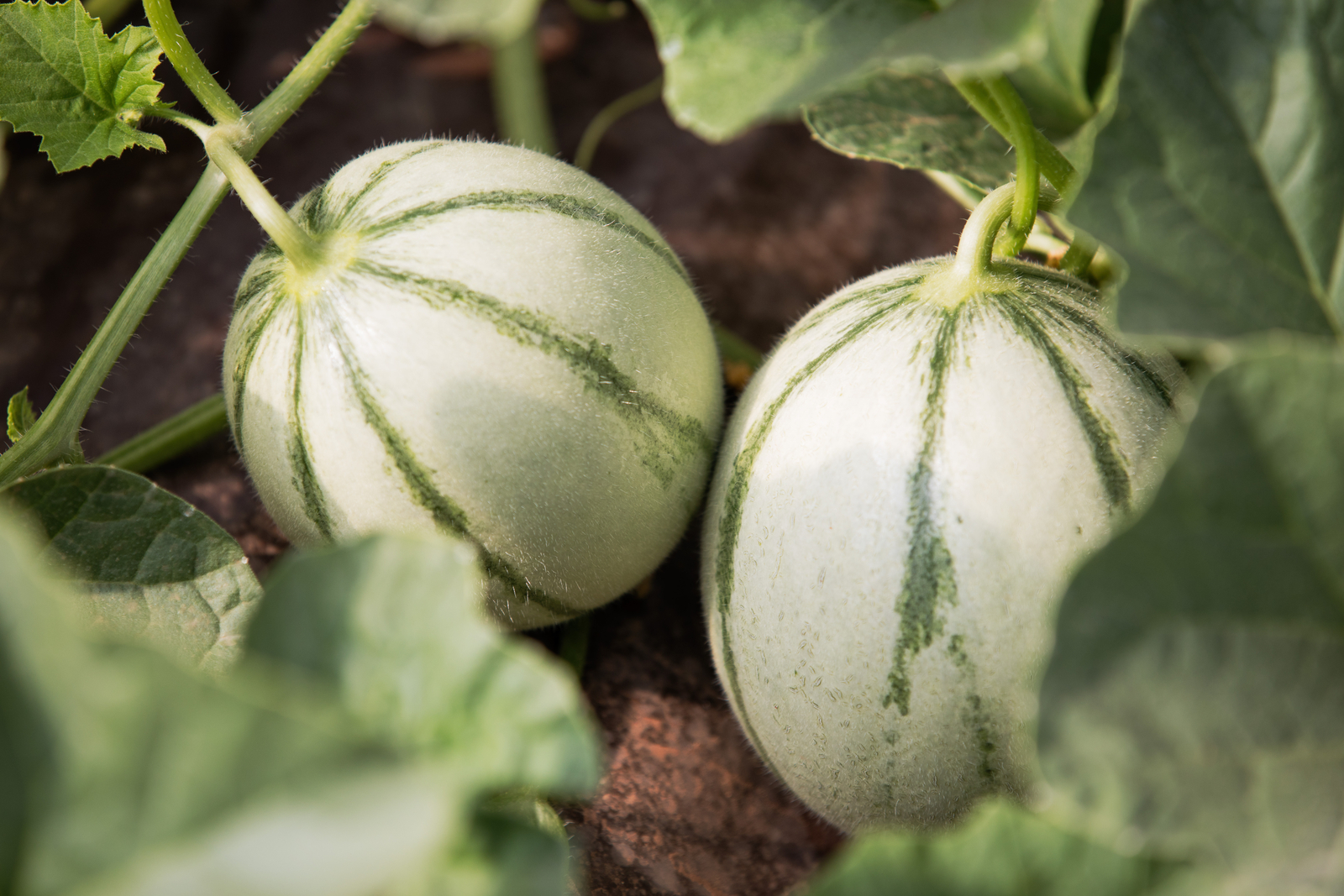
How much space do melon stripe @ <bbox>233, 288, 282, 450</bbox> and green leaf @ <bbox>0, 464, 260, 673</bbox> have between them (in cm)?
11

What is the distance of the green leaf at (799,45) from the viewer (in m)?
0.67

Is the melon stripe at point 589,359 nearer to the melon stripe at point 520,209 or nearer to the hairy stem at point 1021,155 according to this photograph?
the melon stripe at point 520,209

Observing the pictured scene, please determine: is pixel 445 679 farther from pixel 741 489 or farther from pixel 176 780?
pixel 741 489

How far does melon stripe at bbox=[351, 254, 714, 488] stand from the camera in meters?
0.91

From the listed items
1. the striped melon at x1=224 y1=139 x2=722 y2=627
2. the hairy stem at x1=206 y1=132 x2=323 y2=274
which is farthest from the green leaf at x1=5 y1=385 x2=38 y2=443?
the hairy stem at x1=206 y1=132 x2=323 y2=274

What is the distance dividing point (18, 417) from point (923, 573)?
2.87 feet

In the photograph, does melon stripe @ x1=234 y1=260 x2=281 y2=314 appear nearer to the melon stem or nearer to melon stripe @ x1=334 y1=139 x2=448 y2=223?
melon stripe @ x1=334 y1=139 x2=448 y2=223

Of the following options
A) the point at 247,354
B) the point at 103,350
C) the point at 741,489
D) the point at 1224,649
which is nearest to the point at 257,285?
the point at 247,354

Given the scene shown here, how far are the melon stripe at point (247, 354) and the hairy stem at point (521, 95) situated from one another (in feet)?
2.55

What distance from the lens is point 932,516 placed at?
32.0 inches

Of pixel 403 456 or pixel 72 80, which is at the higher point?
pixel 72 80

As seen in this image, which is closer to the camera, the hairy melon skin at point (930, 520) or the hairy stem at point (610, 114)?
the hairy melon skin at point (930, 520)

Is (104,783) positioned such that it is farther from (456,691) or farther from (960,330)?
(960,330)

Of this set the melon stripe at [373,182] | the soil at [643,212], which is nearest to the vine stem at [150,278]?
the melon stripe at [373,182]
